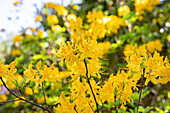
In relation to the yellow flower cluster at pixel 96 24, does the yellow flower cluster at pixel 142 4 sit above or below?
above

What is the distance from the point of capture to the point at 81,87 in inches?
49.2

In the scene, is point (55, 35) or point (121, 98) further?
point (55, 35)

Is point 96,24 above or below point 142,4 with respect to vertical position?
below

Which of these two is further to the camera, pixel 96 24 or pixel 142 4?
pixel 142 4

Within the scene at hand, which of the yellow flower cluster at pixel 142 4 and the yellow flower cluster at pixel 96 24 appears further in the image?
the yellow flower cluster at pixel 142 4

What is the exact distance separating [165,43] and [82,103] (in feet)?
11.3

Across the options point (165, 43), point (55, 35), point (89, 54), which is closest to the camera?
point (89, 54)

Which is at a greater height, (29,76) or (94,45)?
(94,45)

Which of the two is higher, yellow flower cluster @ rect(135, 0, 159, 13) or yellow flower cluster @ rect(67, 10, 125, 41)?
yellow flower cluster @ rect(135, 0, 159, 13)

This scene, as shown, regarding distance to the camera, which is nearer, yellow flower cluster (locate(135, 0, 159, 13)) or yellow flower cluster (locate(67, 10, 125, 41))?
yellow flower cluster (locate(67, 10, 125, 41))

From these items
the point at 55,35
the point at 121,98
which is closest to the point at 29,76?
the point at 121,98

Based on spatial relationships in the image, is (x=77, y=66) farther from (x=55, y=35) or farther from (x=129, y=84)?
(x=55, y=35)

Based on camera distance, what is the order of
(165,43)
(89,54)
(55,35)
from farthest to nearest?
(165,43), (55,35), (89,54)

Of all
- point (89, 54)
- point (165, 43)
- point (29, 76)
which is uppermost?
point (89, 54)
